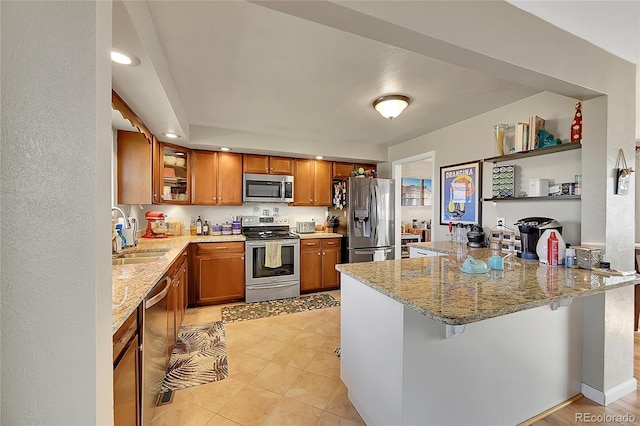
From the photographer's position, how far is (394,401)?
1.28 metres

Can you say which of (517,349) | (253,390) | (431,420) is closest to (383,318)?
(431,420)

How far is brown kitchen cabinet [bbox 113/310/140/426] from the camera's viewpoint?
102 centimetres

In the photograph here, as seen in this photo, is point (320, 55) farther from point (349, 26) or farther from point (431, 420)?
point (431, 420)

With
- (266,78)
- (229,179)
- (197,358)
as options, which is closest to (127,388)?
(197,358)

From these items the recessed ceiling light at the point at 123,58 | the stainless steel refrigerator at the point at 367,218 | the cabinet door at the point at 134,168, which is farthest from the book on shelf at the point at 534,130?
the cabinet door at the point at 134,168

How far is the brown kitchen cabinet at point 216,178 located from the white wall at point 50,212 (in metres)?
3.21

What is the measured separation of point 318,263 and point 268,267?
2.63 feet

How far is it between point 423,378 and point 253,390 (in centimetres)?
128

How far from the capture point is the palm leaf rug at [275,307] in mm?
3221

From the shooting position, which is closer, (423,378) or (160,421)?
(423,378)

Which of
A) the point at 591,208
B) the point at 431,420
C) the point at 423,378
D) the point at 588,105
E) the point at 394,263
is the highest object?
the point at 588,105

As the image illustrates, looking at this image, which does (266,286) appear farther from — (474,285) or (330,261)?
(474,285)

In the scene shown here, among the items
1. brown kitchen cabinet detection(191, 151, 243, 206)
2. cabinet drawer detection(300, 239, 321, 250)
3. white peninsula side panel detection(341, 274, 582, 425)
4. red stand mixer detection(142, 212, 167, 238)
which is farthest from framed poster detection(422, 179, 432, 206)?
red stand mixer detection(142, 212, 167, 238)

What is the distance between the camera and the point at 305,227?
4.52 meters
